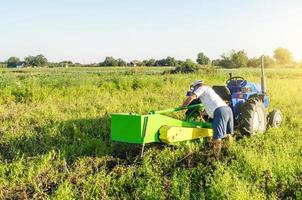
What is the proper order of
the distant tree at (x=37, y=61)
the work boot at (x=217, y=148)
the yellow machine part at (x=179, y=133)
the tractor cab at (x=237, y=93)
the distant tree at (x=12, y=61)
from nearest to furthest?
1. the yellow machine part at (x=179, y=133)
2. the work boot at (x=217, y=148)
3. the tractor cab at (x=237, y=93)
4. the distant tree at (x=37, y=61)
5. the distant tree at (x=12, y=61)

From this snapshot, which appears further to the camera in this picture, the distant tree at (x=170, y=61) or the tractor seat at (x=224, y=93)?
the distant tree at (x=170, y=61)

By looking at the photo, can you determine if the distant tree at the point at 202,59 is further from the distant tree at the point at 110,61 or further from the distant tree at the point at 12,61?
the distant tree at the point at 12,61

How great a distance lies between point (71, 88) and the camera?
15.7 meters

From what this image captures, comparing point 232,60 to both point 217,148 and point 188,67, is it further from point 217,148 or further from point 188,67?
point 217,148

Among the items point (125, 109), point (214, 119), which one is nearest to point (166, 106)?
point (125, 109)

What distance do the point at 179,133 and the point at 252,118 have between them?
1.90 m

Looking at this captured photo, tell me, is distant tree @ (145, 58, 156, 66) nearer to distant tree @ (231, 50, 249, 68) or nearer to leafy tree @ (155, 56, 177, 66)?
leafy tree @ (155, 56, 177, 66)

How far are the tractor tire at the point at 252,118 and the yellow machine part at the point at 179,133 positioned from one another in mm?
872

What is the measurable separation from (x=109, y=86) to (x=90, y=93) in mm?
1846

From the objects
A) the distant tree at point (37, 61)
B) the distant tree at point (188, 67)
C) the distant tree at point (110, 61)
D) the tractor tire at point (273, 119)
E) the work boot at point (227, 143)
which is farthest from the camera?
the distant tree at point (37, 61)

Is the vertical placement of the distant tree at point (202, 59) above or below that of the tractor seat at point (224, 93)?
above

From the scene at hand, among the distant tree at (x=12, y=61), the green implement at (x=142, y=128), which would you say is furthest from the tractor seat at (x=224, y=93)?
the distant tree at (x=12, y=61)

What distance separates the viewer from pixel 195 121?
7691 mm

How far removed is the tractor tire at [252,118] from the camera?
7449mm
